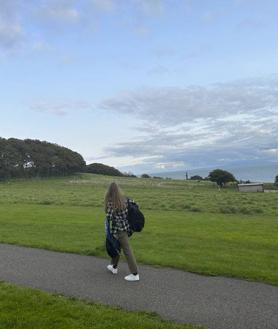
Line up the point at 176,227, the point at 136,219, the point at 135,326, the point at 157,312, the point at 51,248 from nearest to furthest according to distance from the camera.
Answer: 1. the point at 135,326
2. the point at 157,312
3. the point at 136,219
4. the point at 51,248
5. the point at 176,227

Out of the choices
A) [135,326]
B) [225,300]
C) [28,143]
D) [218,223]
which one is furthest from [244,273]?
[28,143]

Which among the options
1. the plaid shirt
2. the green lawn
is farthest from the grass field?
the green lawn

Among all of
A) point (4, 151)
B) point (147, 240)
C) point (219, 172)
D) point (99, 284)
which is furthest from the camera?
point (4, 151)

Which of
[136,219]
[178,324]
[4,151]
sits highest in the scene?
[4,151]

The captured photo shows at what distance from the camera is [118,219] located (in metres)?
9.15

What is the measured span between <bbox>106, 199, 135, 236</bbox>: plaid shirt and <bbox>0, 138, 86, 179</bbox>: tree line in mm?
100936

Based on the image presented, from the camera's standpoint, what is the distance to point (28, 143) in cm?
12094

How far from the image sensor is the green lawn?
Result: 6.17 meters

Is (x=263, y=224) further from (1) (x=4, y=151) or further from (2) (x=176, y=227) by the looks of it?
(1) (x=4, y=151)

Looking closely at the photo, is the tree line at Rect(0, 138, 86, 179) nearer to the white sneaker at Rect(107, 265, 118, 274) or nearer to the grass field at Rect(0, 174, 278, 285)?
the grass field at Rect(0, 174, 278, 285)

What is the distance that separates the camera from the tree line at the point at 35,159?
108000 millimetres

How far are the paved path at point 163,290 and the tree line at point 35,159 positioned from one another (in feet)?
328

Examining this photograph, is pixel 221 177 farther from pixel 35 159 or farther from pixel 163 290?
pixel 163 290

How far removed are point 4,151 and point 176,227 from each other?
96.9 m
